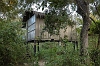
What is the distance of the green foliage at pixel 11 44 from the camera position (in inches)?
271

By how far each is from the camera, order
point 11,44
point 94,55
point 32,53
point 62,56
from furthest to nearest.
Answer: point 32,53, point 11,44, point 94,55, point 62,56

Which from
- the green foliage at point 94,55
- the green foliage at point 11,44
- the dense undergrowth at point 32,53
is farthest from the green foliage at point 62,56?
the green foliage at point 11,44

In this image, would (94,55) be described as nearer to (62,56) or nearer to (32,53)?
(62,56)

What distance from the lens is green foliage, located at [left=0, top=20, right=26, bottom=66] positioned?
689 cm

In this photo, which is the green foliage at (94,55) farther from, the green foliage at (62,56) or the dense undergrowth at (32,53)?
the green foliage at (62,56)

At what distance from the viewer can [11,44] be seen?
699 cm

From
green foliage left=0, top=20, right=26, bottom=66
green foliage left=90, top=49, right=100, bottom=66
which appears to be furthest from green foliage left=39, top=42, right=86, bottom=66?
green foliage left=0, top=20, right=26, bottom=66

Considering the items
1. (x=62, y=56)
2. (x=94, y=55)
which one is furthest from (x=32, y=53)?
(x=94, y=55)

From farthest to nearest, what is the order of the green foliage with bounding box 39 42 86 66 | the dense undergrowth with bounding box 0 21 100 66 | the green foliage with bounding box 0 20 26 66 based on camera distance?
the green foliage with bounding box 0 20 26 66, the dense undergrowth with bounding box 0 21 100 66, the green foliage with bounding box 39 42 86 66

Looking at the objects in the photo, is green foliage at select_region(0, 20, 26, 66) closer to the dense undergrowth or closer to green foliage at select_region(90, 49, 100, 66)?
the dense undergrowth

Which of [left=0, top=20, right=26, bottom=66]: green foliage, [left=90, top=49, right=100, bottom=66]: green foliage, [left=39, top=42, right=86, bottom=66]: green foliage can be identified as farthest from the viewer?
[left=0, top=20, right=26, bottom=66]: green foliage

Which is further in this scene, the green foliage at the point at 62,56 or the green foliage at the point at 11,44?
the green foliage at the point at 11,44

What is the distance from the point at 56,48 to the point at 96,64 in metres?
1.97

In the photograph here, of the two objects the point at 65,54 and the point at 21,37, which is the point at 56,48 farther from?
the point at 21,37
